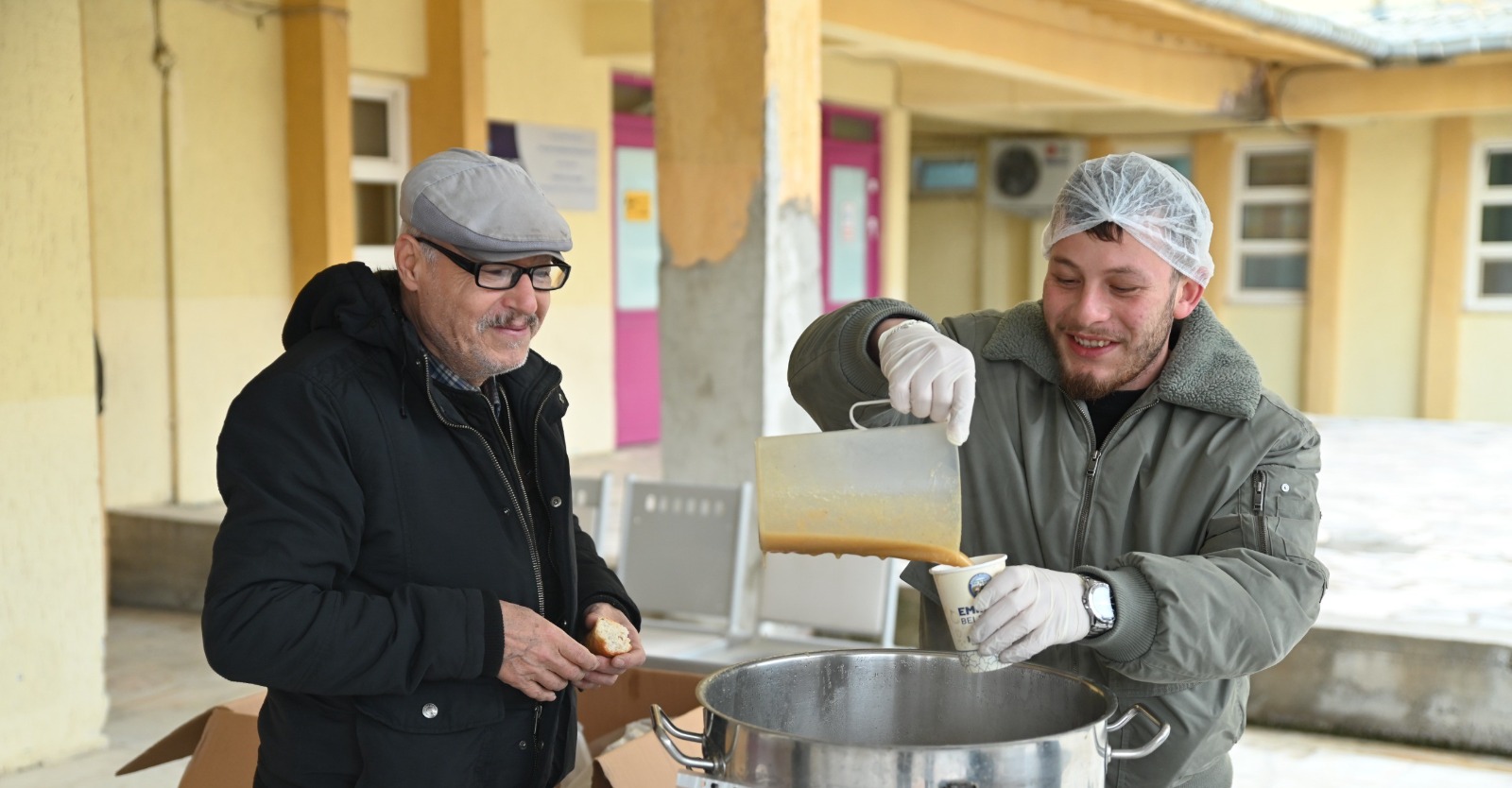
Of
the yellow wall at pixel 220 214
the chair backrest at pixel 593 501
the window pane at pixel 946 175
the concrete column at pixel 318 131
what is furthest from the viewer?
the window pane at pixel 946 175

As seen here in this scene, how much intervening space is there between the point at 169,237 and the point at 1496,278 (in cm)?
1044

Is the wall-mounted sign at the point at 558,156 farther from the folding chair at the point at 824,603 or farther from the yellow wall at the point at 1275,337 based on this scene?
the yellow wall at the point at 1275,337

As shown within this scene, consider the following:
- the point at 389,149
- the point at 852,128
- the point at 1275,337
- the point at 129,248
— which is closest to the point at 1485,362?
the point at 1275,337

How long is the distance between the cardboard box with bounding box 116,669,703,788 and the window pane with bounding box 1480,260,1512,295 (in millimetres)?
11199

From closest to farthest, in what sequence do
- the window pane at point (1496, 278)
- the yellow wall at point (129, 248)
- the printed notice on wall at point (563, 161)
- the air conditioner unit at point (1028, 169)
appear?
the yellow wall at point (129, 248)
the printed notice on wall at point (563, 161)
the window pane at point (1496, 278)
the air conditioner unit at point (1028, 169)

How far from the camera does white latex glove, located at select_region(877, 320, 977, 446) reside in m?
1.70

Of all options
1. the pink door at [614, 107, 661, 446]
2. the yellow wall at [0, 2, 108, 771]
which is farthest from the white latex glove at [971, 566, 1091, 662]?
the pink door at [614, 107, 661, 446]

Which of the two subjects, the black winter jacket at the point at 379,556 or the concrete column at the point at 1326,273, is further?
the concrete column at the point at 1326,273

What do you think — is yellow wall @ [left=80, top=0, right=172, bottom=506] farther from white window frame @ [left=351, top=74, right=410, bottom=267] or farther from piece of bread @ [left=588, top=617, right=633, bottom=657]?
piece of bread @ [left=588, top=617, right=633, bottom=657]

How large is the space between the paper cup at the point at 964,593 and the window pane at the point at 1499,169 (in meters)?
11.9

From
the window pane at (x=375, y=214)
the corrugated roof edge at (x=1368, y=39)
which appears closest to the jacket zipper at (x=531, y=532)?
the window pane at (x=375, y=214)

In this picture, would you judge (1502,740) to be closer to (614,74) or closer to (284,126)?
(284,126)

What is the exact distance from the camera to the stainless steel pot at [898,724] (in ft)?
4.64

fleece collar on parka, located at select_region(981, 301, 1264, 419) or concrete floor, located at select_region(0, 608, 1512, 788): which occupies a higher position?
fleece collar on parka, located at select_region(981, 301, 1264, 419)
